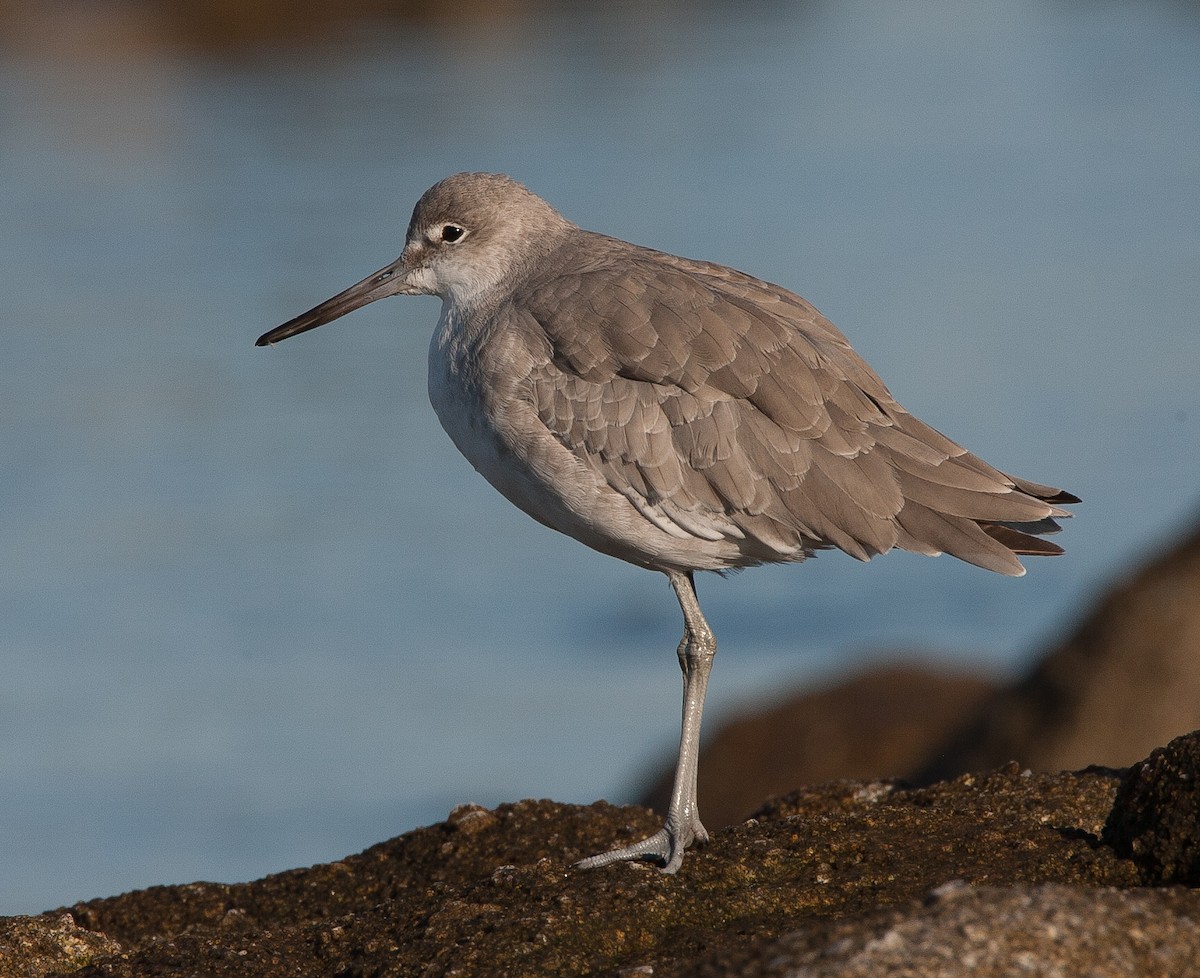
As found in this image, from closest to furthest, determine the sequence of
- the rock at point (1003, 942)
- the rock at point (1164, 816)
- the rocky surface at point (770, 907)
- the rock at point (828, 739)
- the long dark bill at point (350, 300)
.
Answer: the rock at point (1003, 942)
the rocky surface at point (770, 907)
the rock at point (1164, 816)
the long dark bill at point (350, 300)
the rock at point (828, 739)

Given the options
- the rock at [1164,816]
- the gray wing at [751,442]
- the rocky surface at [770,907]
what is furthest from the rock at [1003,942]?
the gray wing at [751,442]

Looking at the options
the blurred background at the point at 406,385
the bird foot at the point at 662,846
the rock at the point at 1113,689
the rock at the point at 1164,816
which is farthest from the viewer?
the blurred background at the point at 406,385

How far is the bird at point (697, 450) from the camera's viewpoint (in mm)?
7312

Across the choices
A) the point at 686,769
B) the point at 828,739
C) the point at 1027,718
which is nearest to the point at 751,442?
the point at 686,769

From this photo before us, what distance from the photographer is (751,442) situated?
740 centimetres

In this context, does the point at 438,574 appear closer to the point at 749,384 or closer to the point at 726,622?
the point at 726,622

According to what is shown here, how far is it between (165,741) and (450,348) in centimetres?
804

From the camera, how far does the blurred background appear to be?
48.3 feet

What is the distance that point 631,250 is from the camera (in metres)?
8.26

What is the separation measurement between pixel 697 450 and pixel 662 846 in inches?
67.8

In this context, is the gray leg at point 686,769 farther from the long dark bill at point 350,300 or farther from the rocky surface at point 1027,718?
the rocky surface at point 1027,718

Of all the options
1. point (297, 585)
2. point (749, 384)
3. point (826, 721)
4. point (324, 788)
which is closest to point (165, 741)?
point (324, 788)

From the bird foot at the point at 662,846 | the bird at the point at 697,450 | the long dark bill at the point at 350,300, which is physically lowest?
the bird foot at the point at 662,846

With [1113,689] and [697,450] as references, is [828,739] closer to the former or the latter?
[1113,689]
